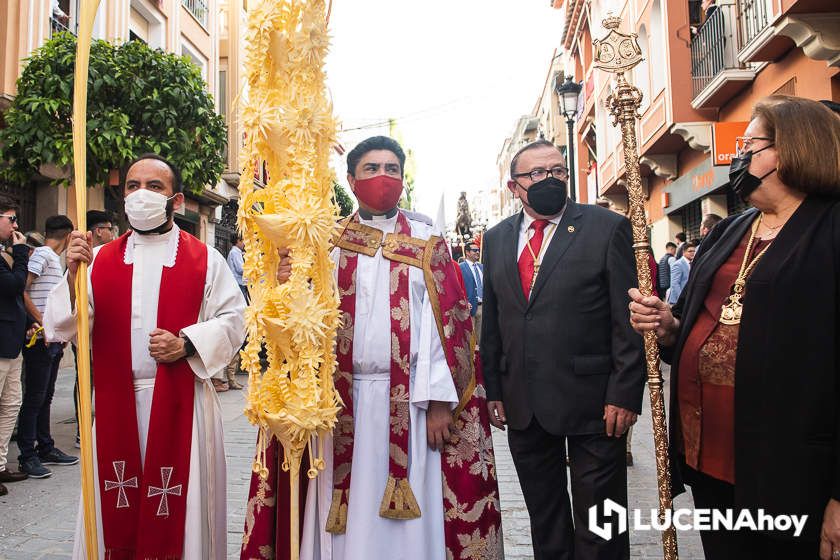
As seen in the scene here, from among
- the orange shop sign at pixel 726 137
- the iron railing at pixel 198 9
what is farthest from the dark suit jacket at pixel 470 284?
the iron railing at pixel 198 9

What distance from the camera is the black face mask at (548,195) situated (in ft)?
9.46

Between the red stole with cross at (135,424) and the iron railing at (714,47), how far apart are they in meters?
11.5

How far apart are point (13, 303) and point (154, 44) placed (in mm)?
12384

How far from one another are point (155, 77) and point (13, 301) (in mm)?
4221

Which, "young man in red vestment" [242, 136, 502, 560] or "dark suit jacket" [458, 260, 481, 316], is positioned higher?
"dark suit jacket" [458, 260, 481, 316]

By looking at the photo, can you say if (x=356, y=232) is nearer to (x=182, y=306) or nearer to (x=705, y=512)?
(x=182, y=306)

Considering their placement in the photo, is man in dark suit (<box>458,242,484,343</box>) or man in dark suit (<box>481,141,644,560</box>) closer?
man in dark suit (<box>481,141,644,560</box>)

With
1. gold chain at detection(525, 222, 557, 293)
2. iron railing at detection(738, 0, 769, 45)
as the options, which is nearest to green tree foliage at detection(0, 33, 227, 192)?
gold chain at detection(525, 222, 557, 293)

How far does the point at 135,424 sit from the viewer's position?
8.90 ft

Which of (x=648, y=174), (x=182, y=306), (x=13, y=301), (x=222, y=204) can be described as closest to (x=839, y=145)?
(x=182, y=306)

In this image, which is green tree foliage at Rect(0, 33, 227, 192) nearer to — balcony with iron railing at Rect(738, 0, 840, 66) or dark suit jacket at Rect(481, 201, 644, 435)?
dark suit jacket at Rect(481, 201, 644, 435)

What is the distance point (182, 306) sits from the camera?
2814 mm

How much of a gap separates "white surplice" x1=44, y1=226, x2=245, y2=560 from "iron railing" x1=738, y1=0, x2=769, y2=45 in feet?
32.9

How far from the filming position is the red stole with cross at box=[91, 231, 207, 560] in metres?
2.61
